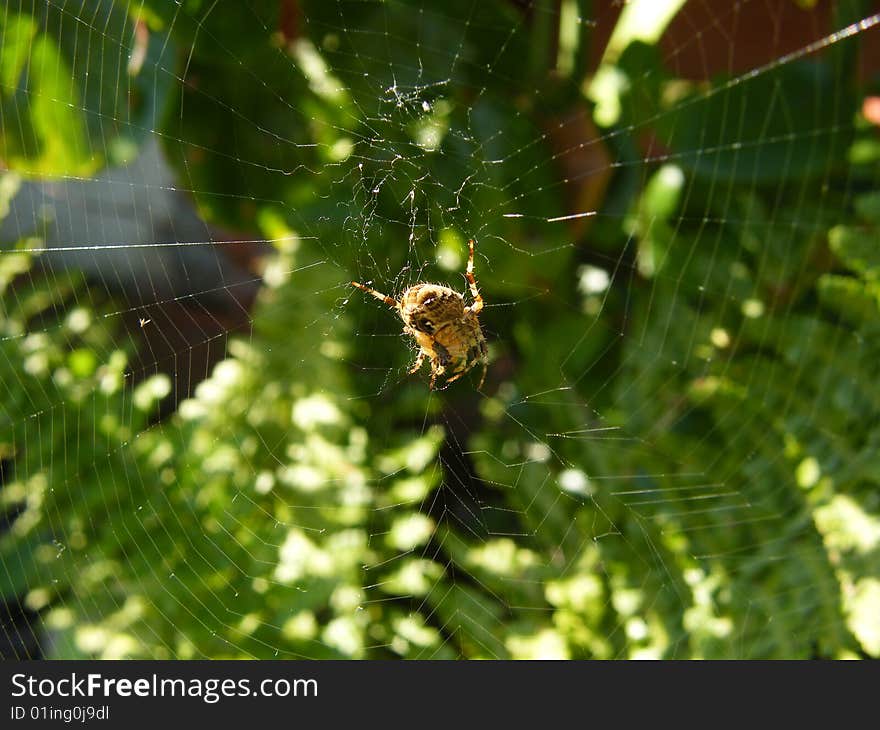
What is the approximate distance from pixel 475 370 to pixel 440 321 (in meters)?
0.77

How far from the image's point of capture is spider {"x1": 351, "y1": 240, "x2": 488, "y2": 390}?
2.51 metres

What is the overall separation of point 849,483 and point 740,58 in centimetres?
198

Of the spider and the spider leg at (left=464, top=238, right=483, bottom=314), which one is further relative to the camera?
the spider leg at (left=464, top=238, right=483, bottom=314)

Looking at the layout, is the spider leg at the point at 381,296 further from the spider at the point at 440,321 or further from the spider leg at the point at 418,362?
the spider leg at the point at 418,362

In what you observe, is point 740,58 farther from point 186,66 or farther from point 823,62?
Answer: point 186,66

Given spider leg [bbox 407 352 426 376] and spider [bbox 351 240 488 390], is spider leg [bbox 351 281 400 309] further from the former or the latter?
spider leg [bbox 407 352 426 376]

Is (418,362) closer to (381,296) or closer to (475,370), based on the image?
(381,296)

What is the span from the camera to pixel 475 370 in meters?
3.28

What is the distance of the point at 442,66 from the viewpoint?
3.06 metres

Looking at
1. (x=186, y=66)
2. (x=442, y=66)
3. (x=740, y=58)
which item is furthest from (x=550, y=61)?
(x=186, y=66)

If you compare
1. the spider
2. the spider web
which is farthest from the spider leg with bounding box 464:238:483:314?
the spider web

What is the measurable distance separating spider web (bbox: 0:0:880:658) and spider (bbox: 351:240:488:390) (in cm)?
20

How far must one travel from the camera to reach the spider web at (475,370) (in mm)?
2516

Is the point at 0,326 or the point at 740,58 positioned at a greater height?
the point at 740,58
